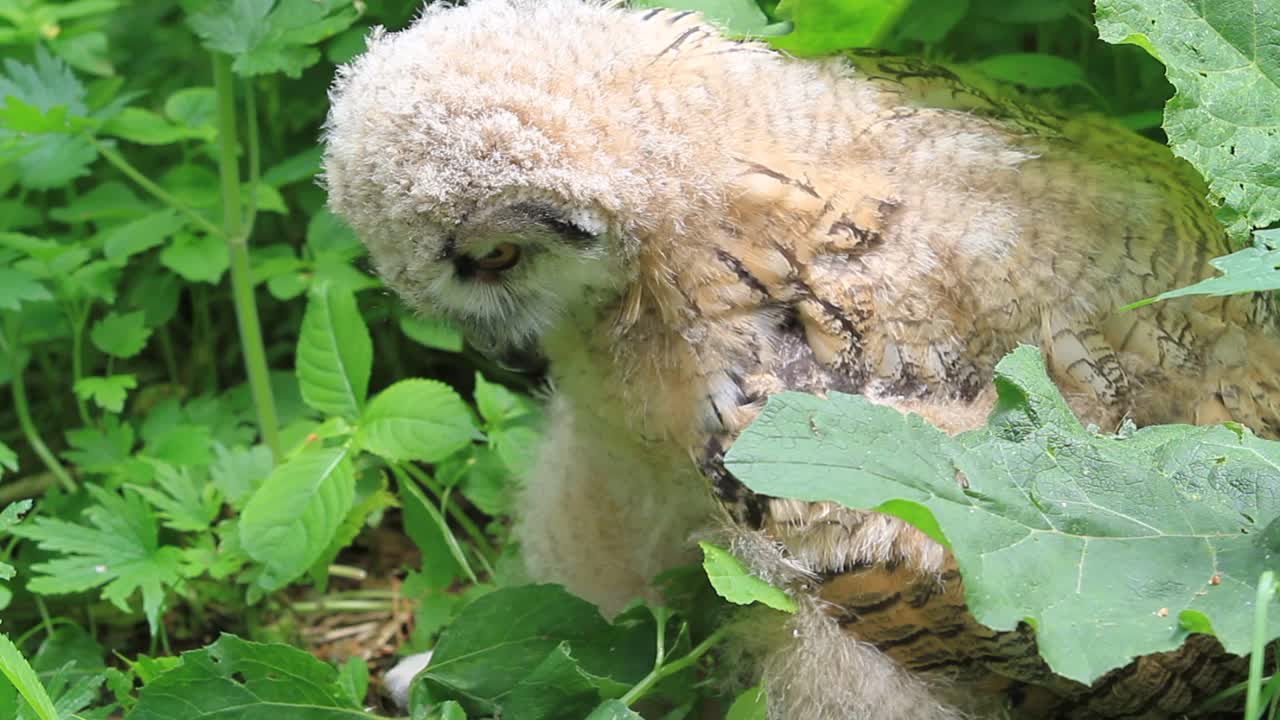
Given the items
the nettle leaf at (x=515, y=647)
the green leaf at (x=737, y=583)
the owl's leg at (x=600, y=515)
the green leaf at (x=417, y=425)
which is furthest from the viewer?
the green leaf at (x=417, y=425)

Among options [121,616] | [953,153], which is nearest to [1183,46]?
[953,153]

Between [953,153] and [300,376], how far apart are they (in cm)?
141

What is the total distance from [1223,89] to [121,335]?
2488 mm

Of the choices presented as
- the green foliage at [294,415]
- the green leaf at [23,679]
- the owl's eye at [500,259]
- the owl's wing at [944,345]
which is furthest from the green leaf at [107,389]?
the owl's wing at [944,345]

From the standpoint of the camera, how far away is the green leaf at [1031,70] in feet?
8.32

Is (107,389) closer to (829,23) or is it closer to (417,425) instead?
(417,425)

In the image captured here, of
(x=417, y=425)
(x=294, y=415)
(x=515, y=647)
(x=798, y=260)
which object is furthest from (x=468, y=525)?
(x=798, y=260)

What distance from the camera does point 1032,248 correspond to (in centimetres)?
207

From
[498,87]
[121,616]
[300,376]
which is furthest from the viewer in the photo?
[121,616]

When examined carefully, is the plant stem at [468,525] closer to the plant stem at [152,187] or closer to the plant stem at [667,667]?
the plant stem at [152,187]

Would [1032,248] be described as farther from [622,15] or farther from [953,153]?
[622,15]

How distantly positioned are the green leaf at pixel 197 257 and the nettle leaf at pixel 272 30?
1.86ft

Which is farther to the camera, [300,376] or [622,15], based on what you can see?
[300,376]

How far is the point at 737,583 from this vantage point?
1.93 meters
